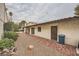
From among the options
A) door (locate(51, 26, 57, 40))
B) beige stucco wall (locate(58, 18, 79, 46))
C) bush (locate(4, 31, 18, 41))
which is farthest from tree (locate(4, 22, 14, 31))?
beige stucco wall (locate(58, 18, 79, 46))

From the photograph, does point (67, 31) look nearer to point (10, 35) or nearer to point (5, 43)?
point (10, 35)

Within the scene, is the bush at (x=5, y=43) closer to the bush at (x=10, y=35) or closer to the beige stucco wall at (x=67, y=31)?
the bush at (x=10, y=35)

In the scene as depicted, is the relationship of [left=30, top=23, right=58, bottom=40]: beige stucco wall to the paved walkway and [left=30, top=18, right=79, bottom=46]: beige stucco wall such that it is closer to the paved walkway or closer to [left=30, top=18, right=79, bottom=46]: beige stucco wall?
[left=30, top=18, right=79, bottom=46]: beige stucco wall

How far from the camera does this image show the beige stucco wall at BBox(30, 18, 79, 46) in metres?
5.94

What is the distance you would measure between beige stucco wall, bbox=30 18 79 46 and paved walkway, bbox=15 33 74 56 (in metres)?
0.19

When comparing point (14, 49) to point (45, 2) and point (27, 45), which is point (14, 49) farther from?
point (45, 2)

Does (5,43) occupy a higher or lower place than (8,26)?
lower

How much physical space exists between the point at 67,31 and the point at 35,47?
0.93 metres

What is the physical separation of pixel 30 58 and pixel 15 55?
37 centimetres

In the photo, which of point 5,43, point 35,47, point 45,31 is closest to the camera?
point 5,43

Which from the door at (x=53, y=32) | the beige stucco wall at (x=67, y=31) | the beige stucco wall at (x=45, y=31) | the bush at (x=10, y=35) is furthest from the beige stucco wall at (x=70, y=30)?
the bush at (x=10, y=35)

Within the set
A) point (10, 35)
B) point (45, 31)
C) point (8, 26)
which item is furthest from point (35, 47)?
point (8, 26)

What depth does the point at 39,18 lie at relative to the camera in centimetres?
587

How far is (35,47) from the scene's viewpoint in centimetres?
589
